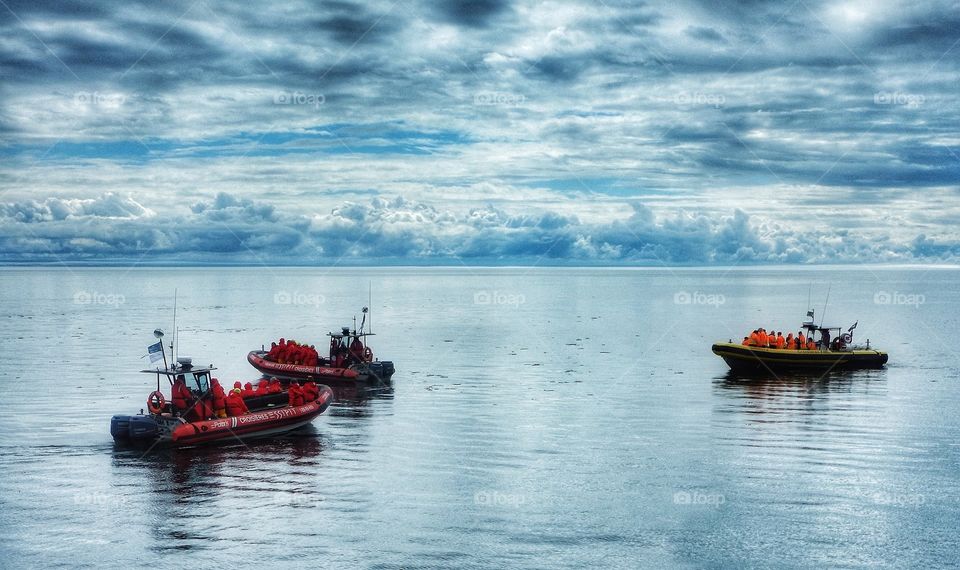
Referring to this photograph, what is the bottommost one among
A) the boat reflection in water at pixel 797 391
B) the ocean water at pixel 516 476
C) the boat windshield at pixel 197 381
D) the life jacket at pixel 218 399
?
the ocean water at pixel 516 476

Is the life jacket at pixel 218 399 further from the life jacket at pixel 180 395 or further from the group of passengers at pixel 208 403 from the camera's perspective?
the life jacket at pixel 180 395

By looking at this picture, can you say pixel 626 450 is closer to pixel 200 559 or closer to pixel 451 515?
pixel 451 515

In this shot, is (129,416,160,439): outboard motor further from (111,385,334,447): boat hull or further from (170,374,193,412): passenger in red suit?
(170,374,193,412): passenger in red suit

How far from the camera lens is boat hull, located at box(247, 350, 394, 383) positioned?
51.0 meters

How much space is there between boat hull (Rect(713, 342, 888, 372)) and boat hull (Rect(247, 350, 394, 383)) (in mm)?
23479

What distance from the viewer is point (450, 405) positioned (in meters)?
44.3

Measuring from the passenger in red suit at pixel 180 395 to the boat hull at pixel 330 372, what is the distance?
53.5ft

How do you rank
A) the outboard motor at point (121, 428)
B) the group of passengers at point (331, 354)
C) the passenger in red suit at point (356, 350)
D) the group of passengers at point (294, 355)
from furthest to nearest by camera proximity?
1. the group of passengers at point (294, 355)
2. the passenger in red suit at point (356, 350)
3. the group of passengers at point (331, 354)
4. the outboard motor at point (121, 428)

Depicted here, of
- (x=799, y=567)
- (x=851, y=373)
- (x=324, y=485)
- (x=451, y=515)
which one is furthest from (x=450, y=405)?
(x=851, y=373)

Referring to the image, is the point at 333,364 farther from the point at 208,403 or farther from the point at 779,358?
the point at 779,358

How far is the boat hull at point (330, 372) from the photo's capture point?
167ft

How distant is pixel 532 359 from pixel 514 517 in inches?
1713

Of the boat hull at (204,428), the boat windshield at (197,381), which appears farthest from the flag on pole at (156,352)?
the boat hull at (204,428)

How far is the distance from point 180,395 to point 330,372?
1714cm
